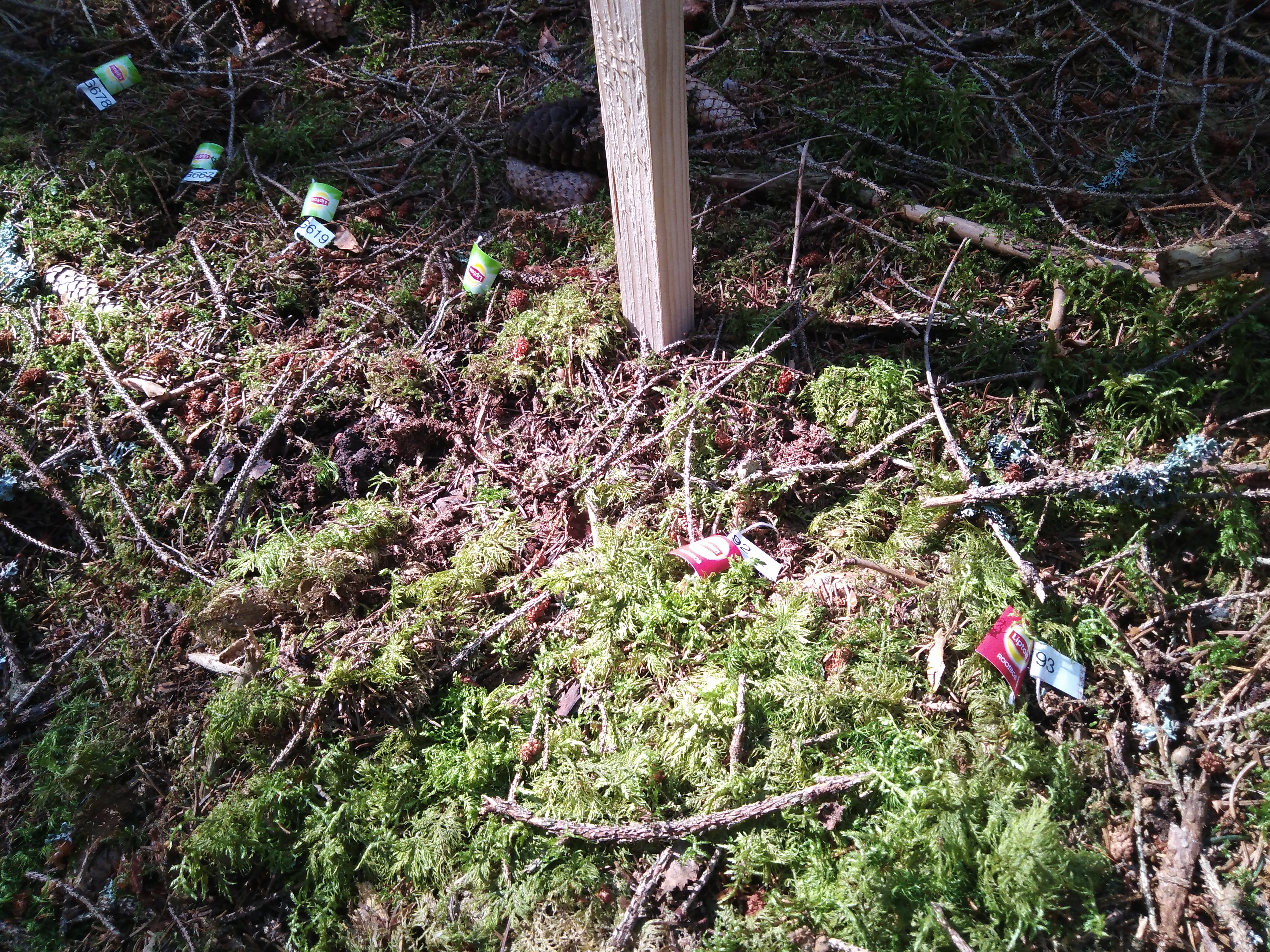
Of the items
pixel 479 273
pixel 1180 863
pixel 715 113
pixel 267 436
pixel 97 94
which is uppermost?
pixel 97 94

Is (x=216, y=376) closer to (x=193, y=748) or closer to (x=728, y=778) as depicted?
(x=193, y=748)

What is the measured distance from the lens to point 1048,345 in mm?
2422

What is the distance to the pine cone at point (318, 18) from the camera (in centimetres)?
406

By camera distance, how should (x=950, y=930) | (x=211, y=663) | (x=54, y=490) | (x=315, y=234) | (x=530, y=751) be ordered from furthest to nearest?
1. (x=315, y=234)
2. (x=54, y=490)
3. (x=211, y=663)
4. (x=530, y=751)
5. (x=950, y=930)

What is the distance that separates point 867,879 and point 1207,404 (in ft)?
5.78

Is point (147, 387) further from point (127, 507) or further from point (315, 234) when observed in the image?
point (315, 234)

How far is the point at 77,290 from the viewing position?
3211mm

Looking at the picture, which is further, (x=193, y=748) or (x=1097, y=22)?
(x=1097, y=22)

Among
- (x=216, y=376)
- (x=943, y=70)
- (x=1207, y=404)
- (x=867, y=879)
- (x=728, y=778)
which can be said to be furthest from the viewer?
(x=943, y=70)

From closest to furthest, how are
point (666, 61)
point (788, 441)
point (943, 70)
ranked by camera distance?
point (666, 61)
point (788, 441)
point (943, 70)


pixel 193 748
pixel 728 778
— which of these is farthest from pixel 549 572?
pixel 193 748

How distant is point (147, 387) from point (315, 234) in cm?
A: 91

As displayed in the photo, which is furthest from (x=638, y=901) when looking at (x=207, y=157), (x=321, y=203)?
(x=207, y=157)

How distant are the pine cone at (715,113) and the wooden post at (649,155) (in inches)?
44.6
